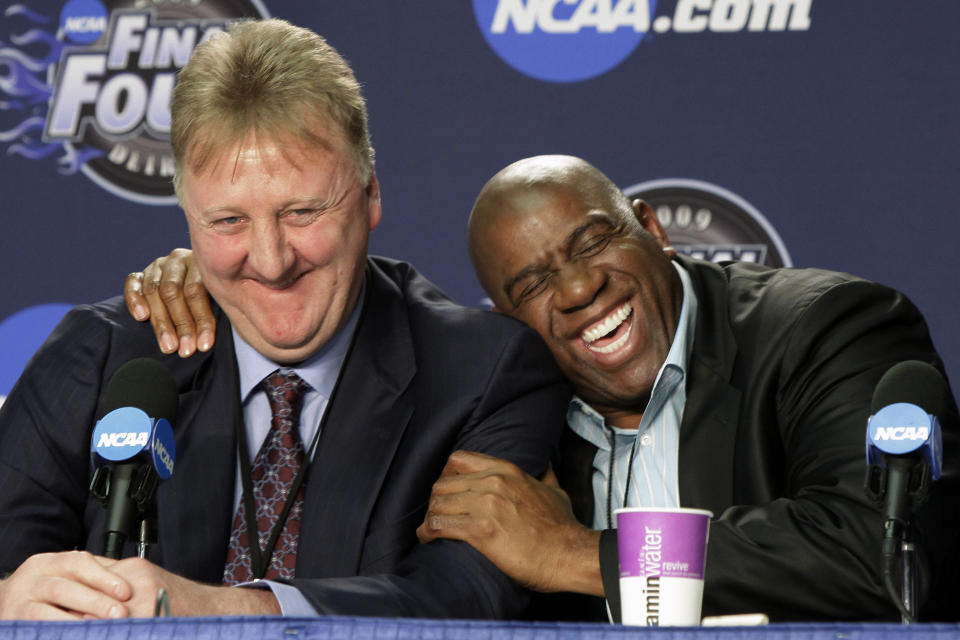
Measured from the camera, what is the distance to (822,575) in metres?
1.70

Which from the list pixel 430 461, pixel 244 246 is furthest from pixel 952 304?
pixel 244 246

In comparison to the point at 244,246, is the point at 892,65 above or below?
above

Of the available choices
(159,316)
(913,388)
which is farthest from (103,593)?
(913,388)

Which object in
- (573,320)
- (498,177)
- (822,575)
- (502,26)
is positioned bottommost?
(822,575)

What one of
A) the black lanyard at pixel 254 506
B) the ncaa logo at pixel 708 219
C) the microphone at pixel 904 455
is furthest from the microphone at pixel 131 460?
the ncaa logo at pixel 708 219

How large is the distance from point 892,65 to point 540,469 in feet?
4.63

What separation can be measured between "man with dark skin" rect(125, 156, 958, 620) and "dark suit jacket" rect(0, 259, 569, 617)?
0.05 meters

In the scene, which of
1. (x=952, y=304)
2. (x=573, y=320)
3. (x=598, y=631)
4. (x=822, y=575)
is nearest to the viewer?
(x=598, y=631)

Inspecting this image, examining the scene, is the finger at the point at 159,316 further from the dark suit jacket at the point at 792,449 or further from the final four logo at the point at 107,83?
the final four logo at the point at 107,83

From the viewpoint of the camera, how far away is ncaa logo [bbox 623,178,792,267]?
108 inches

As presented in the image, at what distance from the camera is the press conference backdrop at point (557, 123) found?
271 cm

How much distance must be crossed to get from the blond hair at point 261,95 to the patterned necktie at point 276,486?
34 cm

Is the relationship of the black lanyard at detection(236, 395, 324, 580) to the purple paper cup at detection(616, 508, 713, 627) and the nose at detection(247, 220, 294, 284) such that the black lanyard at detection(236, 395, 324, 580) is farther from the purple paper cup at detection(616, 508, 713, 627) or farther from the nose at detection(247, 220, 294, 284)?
the purple paper cup at detection(616, 508, 713, 627)

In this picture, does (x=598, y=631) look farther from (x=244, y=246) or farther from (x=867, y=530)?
(x=244, y=246)
